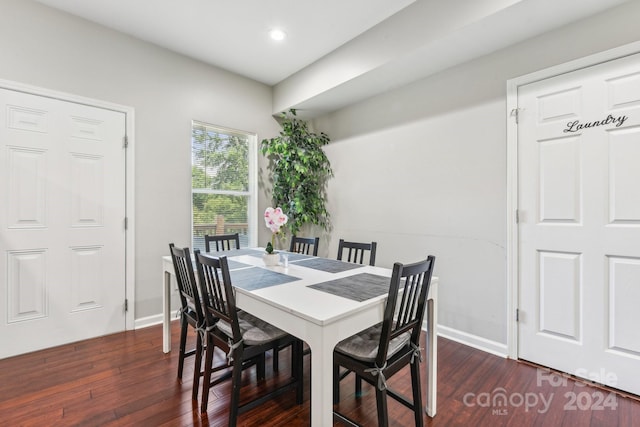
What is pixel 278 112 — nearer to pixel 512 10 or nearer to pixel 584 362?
pixel 512 10

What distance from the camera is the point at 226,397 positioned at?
6.03 ft

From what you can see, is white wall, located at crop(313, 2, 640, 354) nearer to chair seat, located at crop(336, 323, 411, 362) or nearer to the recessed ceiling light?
the recessed ceiling light

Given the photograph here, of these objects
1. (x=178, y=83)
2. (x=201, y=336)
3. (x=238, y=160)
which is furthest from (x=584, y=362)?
(x=178, y=83)

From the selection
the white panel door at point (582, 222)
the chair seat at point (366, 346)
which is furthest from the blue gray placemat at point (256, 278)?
the white panel door at point (582, 222)

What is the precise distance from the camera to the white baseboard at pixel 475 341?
7.87 feet

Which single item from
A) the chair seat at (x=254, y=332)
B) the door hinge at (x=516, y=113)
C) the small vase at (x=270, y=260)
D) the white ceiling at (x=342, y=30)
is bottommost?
the chair seat at (x=254, y=332)

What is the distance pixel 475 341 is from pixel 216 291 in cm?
220

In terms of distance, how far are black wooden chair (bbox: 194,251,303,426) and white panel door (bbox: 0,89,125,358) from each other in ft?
5.27

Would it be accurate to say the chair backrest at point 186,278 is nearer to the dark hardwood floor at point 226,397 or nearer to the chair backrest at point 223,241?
the dark hardwood floor at point 226,397

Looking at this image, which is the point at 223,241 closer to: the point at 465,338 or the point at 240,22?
the point at 240,22

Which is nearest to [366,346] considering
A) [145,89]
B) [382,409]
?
[382,409]

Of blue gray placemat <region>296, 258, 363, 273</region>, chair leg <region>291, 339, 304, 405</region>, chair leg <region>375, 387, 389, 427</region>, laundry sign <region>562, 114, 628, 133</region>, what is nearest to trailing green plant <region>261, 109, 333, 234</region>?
blue gray placemat <region>296, 258, 363, 273</region>

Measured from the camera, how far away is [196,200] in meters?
3.37

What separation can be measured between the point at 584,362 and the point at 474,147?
1.73 meters
